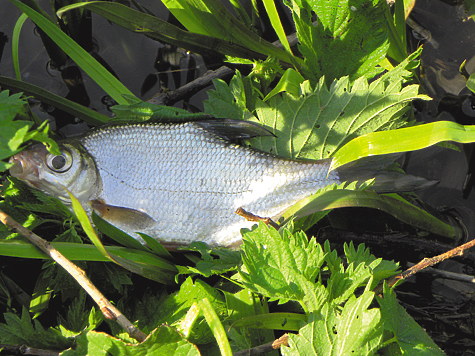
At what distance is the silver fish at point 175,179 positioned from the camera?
187 centimetres

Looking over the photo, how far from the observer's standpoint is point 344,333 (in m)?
1.23

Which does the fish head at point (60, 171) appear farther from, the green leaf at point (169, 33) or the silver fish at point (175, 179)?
the green leaf at point (169, 33)

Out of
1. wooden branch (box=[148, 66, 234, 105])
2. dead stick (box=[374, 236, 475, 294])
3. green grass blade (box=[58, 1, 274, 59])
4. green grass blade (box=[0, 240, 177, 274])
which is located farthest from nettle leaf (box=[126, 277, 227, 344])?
green grass blade (box=[58, 1, 274, 59])

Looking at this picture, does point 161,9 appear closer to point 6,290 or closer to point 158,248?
point 158,248

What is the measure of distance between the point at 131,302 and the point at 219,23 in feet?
5.58

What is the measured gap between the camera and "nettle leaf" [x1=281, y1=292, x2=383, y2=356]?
1209mm

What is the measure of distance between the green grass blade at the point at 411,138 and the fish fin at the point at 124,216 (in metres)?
1.18

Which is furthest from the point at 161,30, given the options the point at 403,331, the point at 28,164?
the point at 403,331

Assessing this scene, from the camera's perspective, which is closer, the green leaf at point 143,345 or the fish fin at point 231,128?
the green leaf at point 143,345

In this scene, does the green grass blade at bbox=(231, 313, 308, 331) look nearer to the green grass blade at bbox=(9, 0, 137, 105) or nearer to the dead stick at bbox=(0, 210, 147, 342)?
the dead stick at bbox=(0, 210, 147, 342)

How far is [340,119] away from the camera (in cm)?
193

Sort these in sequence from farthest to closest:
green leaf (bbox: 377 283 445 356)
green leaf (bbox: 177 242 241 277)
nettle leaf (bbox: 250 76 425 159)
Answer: nettle leaf (bbox: 250 76 425 159) → green leaf (bbox: 177 242 241 277) → green leaf (bbox: 377 283 445 356)

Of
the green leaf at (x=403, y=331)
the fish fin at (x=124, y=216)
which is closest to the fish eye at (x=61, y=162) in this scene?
the fish fin at (x=124, y=216)

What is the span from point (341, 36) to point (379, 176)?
84 centimetres
